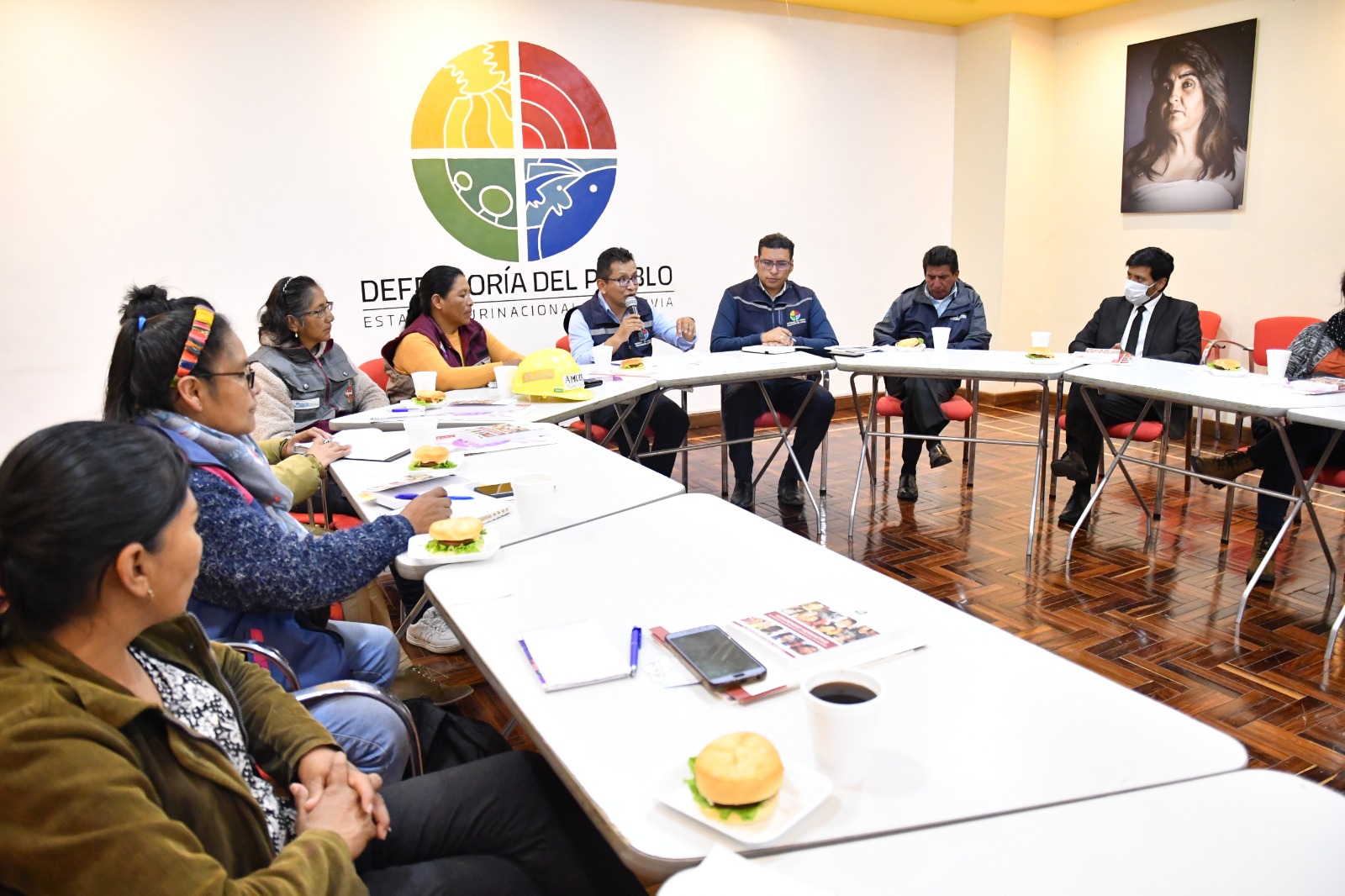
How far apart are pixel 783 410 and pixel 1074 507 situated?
1534 millimetres

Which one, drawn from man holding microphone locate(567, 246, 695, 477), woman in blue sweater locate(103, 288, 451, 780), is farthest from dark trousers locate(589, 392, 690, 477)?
woman in blue sweater locate(103, 288, 451, 780)

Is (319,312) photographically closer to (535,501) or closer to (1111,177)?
(535,501)

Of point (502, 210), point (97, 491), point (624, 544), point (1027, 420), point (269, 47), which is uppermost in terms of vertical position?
point (269, 47)

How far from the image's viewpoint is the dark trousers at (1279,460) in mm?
3570

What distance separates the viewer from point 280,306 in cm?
347

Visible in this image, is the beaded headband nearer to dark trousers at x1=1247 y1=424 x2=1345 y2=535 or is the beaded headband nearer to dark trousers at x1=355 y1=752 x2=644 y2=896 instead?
dark trousers at x1=355 y1=752 x2=644 y2=896

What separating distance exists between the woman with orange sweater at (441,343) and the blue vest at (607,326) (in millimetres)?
658

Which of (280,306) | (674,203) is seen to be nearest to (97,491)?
(280,306)

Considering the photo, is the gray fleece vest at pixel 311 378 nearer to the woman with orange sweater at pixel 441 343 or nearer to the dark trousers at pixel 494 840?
the woman with orange sweater at pixel 441 343

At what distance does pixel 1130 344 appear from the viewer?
4930 mm

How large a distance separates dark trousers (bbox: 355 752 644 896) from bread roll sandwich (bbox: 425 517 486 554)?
502 mm

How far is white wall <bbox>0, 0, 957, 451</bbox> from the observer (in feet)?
15.3

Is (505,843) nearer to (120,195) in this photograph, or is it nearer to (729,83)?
(120,195)

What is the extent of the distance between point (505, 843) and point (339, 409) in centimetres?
271
